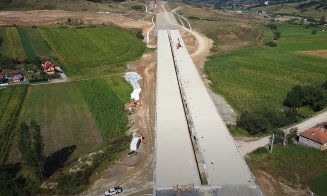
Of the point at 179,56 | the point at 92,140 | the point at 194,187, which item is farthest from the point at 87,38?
the point at 194,187

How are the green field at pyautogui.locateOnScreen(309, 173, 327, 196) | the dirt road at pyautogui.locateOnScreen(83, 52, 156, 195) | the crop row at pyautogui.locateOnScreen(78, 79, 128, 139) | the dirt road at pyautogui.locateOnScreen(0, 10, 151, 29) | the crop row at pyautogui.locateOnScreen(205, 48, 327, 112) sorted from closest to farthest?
the dirt road at pyautogui.locateOnScreen(83, 52, 156, 195) < the green field at pyautogui.locateOnScreen(309, 173, 327, 196) < the crop row at pyautogui.locateOnScreen(78, 79, 128, 139) < the crop row at pyautogui.locateOnScreen(205, 48, 327, 112) < the dirt road at pyautogui.locateOnScreen(0, 10, 151, 29)

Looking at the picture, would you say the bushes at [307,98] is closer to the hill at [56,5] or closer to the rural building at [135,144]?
the rural building at [135,144]

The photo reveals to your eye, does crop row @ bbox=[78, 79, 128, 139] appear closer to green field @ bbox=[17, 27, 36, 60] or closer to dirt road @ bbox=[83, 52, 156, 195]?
dirt road @ bbox=[83, 52, 156, 195]

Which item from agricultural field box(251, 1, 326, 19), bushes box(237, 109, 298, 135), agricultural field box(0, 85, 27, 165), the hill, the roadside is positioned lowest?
agricultural field box(251, 1, 326, 19)

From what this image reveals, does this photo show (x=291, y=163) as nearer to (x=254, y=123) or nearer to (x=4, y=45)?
(x=254, y=123)

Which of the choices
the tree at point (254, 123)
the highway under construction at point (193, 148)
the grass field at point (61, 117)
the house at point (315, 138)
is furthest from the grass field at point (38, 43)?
the house at point (315, 138)

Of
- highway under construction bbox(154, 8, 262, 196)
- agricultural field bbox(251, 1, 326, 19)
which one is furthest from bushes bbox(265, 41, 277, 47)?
agricultural field bbox(251, 1, 326, 19)

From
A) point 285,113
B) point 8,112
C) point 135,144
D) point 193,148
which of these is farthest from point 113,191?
point 285,113
